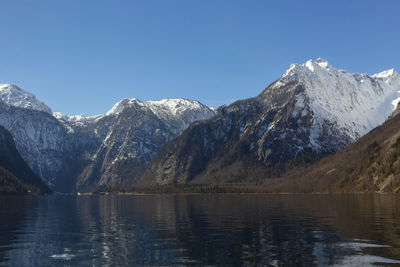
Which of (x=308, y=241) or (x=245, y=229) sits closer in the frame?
(x=308, y=241)

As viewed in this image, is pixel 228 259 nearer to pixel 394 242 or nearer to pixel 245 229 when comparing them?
pixel 394 242

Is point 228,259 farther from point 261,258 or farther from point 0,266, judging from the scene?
point 0,266

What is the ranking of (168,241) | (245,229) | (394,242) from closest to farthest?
(394,242)
(168,241)
(245,229)

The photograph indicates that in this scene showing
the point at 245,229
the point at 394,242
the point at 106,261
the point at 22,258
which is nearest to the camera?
the point at 106,261

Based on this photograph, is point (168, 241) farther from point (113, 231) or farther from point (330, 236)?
point (330, 236)

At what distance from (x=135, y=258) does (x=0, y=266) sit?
14.6 metres

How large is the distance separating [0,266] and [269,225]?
50.5 meters

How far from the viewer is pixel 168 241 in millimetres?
62750

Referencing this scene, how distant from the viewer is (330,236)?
63.7 metres

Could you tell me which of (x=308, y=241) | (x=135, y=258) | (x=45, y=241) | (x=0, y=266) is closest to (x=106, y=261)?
(x=135, y=258)

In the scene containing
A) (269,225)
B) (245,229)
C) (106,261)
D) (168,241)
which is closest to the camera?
(106,261)

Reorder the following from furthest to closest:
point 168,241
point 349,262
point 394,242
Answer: point 168,241
point 394,242
point 349,262

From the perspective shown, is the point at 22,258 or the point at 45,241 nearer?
the point at 22,258

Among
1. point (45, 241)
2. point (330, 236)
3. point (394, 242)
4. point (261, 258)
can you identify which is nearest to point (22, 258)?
point (45, 241)
